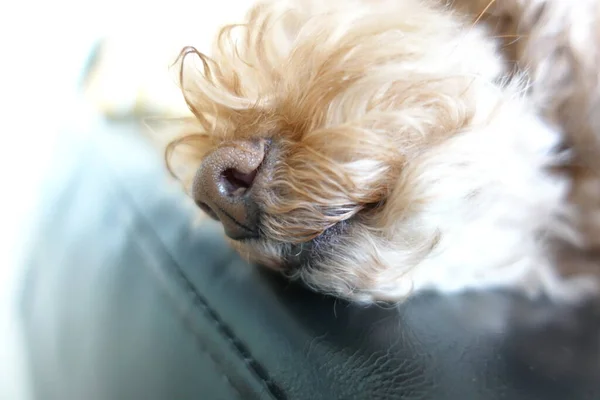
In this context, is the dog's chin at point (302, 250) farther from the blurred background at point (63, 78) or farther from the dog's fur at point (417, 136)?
the blurred background at point (63, 78)

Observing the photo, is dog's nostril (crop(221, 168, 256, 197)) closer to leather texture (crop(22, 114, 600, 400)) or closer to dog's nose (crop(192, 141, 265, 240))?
dog's nose (crop(192, 141, 265, 240))

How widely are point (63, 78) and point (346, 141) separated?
0.98 meters

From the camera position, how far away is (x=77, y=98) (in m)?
1.26

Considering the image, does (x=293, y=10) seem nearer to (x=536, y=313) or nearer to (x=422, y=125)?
(x=422, y=125)

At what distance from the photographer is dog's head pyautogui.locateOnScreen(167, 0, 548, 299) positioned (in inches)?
24.0

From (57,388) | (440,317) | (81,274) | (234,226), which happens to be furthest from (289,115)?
(57,388)

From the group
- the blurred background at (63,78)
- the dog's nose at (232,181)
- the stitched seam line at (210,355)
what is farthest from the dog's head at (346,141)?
the blurred background at (63,78)

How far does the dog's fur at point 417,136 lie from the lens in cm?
62

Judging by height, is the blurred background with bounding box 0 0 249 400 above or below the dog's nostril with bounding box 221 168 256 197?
above

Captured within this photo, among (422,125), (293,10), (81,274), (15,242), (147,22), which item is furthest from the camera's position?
(147,22)

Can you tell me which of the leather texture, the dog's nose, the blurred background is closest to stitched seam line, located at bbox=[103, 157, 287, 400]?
the leather texture

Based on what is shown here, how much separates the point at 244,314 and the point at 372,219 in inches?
7.4

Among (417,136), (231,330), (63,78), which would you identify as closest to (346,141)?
(417,136)

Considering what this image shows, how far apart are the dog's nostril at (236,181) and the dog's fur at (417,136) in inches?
1.1
